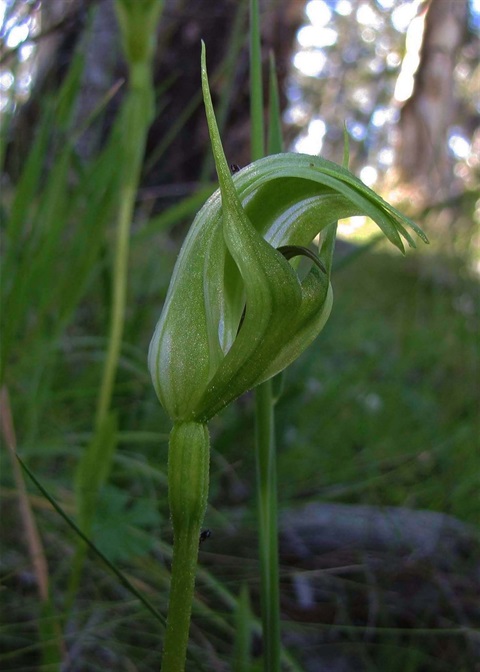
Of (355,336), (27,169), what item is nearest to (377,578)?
(27,169)

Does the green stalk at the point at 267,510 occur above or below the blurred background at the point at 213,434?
below

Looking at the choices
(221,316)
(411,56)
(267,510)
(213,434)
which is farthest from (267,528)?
(411,56)

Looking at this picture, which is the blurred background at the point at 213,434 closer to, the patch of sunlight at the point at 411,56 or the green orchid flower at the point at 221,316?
the patch of sunlight at the point at 411,56

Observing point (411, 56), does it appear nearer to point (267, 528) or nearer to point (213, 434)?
point (213, 434)

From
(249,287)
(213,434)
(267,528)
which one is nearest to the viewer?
(249,287)

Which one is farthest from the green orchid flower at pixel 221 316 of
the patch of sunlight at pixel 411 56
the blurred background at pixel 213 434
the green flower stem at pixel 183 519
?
the patch of sunlight at pixel 411 56

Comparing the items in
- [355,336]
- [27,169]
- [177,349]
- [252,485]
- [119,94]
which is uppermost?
[119,94]

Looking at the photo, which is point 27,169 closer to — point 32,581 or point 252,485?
point 32,581
